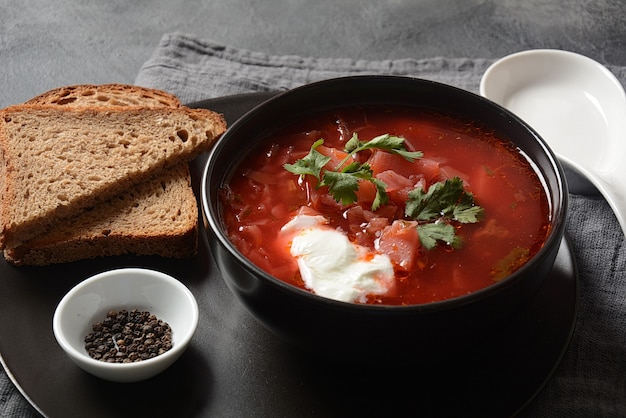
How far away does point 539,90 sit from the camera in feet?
13.8

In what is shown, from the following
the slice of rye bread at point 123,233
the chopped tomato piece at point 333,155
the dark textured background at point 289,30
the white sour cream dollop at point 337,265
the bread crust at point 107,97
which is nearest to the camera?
the white sour cream dollop at point 337,265

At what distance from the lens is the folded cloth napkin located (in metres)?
2.71

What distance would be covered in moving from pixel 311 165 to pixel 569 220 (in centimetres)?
133

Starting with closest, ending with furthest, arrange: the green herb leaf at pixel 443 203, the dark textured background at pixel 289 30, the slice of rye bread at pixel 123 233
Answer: the green herb leaf at pixel 443 203 < the slice of rye bread at pixel 123 233 < the dark textured background at pixel 289 30

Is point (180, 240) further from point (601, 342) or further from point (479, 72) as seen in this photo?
point (479, 72)

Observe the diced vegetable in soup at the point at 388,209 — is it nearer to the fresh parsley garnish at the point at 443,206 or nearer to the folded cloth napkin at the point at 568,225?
the fresh parsley garnish at the point at 443,206

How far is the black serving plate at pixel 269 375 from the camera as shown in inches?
96.5

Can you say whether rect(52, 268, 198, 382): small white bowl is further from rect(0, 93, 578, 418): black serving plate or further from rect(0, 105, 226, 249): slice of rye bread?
rect(0, 105, 226, 249): slice of rye bread

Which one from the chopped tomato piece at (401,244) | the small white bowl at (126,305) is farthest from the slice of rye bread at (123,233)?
the chopped tomato piece at (401,244)

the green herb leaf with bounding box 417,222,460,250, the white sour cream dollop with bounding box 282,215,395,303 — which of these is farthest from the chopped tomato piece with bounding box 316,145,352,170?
the green herb leaf with bounding box 417,222,460,250

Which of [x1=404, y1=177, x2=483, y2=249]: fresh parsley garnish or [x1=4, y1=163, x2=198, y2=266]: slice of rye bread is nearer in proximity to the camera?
[x1=404, y1=177, x2=483, y2=249]: fresh parsley garnish

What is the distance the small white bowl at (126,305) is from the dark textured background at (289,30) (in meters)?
2.18

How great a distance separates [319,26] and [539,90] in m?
1.55

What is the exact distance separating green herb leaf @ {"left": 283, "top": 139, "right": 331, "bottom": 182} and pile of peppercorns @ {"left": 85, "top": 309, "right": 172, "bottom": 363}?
68 centimetres
